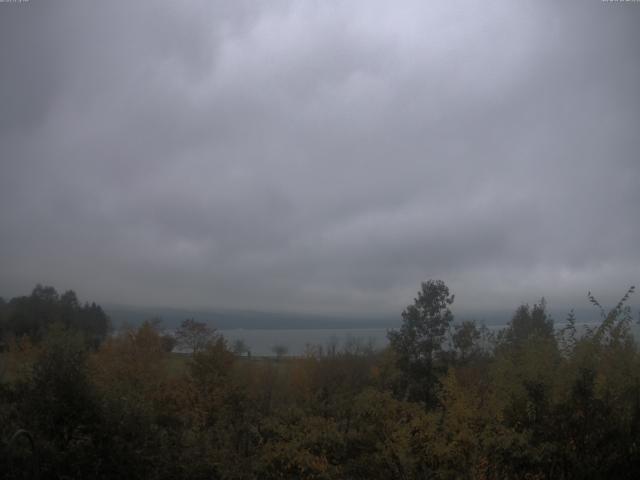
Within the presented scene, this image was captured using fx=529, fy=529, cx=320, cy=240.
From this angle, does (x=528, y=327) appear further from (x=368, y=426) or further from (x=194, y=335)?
(x=194, y=335)

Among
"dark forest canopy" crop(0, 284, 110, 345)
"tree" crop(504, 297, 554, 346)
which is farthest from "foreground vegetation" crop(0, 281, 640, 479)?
"dark forest canopy" crop(0, 284, 110, 345)

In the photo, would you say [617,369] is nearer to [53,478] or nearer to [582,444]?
[582,444]

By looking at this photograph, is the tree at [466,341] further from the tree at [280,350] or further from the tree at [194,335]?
the tree at [280,350]

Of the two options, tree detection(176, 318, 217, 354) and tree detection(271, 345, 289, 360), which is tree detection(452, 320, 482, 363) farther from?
tree detection(271, 345, 289, 360)

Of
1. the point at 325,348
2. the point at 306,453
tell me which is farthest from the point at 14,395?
the point at 325,348

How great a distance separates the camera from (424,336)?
93.1 ft

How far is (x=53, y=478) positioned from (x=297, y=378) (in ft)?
82.8

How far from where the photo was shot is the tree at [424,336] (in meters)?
27.8

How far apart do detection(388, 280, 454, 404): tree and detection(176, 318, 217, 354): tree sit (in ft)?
40.4

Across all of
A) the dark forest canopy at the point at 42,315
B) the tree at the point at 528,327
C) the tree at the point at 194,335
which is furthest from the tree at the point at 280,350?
the tree at the point at 528,327

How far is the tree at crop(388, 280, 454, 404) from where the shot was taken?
91.0 ft

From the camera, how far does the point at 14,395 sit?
12.0 metres

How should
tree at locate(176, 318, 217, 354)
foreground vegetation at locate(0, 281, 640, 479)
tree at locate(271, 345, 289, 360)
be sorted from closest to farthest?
1. foreground vegetation at locate(0, 281, 640, 479)
2. tree at locate(176, 318, 217, 354)
3. tree at locate(271, 345, 289, 360)

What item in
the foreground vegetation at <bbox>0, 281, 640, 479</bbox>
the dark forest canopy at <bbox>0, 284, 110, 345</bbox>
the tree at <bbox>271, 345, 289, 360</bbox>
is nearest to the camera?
the foreground vegetation at <bbox>0, 281, 640, 479</bbox>
